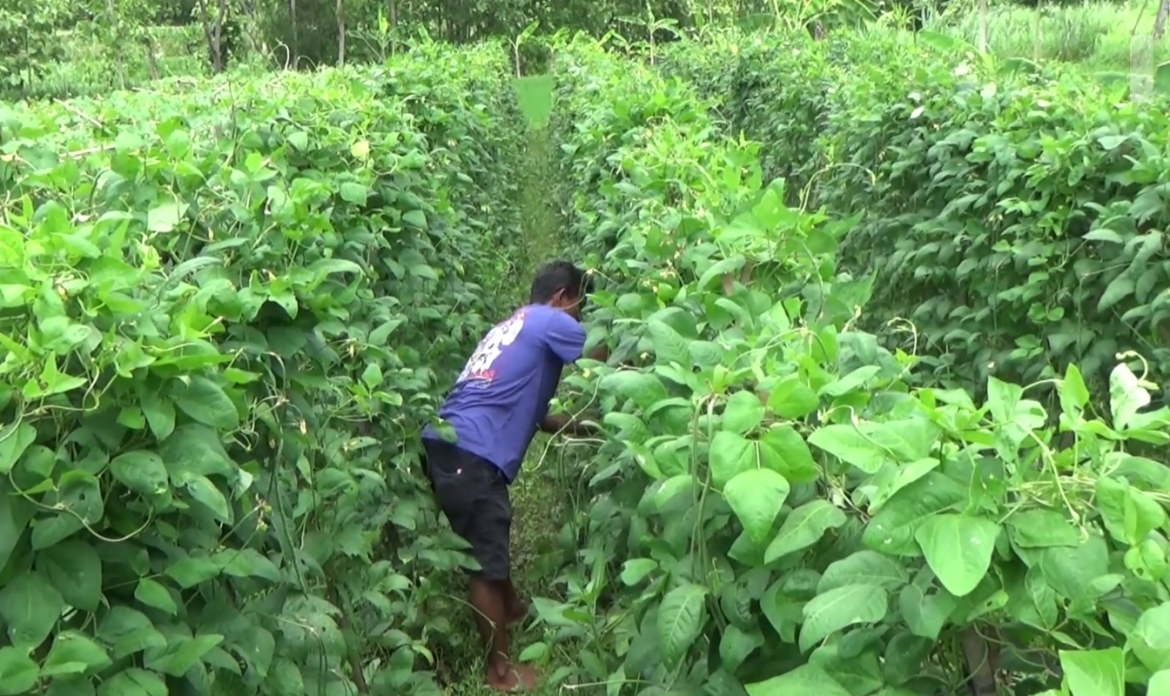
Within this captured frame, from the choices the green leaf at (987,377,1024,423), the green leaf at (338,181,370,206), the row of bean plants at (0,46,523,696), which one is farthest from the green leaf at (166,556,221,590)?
the green leaf at (338,181,370,206)

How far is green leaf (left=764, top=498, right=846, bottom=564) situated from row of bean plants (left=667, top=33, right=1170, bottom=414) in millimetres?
1635

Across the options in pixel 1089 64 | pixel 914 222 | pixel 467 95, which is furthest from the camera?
pixel 1089 64

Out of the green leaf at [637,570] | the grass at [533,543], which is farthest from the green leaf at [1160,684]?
the grass at [533,543]

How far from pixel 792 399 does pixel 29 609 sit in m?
1.18

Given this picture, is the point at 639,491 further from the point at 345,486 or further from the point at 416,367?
the point at 416,367

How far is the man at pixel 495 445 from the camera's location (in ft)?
12.5

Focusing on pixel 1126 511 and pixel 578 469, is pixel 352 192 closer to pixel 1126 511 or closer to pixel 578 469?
pixel 578 469

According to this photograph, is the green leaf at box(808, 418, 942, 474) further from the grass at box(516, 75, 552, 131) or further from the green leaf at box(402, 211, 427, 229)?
the grass at box(516, 75, 552, 131)

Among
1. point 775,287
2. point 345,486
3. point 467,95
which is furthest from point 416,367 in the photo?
point 467,95

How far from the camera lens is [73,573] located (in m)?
1.64

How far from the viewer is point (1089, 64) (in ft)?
38.0

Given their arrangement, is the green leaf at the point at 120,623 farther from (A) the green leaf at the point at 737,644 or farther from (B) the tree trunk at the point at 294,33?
(B) the tree trunk at the point at 294,33

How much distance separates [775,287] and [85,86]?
60.6ft

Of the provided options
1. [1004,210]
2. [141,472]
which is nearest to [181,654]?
[141,472]
